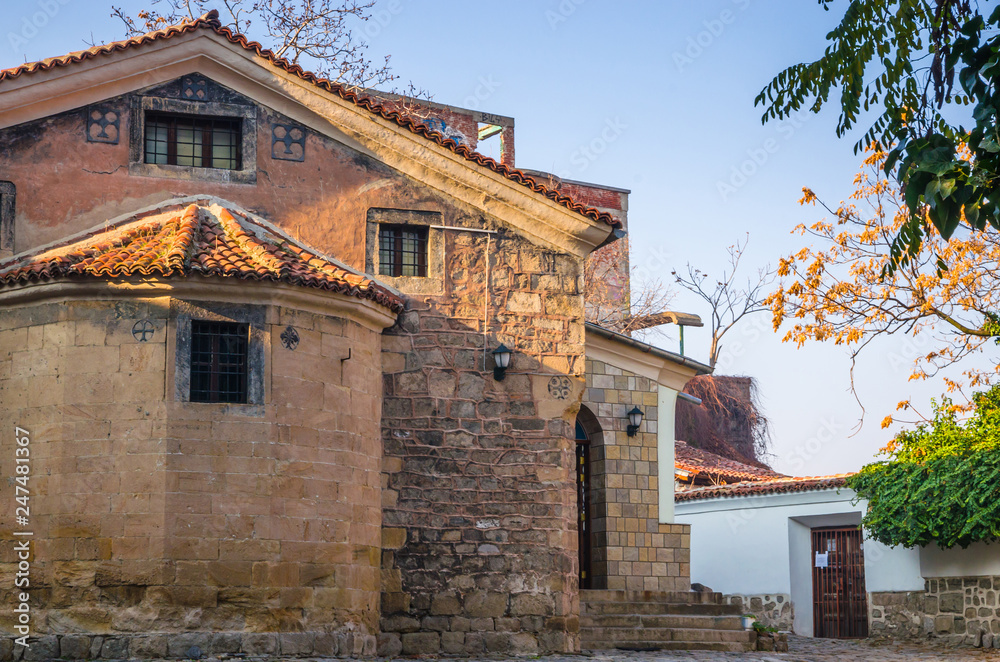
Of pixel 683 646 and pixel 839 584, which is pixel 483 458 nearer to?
pixel 683 646

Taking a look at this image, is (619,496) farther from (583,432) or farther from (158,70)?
(158,70)

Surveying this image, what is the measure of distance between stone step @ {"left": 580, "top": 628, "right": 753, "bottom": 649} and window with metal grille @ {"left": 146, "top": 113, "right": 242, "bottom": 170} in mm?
7364

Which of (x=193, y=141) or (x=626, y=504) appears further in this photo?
(x=626, y=504)

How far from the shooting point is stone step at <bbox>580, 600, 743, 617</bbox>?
48.4ft

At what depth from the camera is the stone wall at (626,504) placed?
15.9 metres

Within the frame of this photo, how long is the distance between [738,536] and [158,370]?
47.6ft

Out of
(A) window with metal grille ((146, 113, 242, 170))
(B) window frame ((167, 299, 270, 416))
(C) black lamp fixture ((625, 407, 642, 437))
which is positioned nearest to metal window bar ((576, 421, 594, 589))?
(C) black lamp fixture ((625, 407, 642, 437))

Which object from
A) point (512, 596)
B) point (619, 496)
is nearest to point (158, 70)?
point (512, 596)

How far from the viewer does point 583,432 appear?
54.4ft

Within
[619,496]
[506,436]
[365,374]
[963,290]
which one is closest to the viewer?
[365,374]

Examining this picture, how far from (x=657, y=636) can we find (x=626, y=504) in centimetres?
228

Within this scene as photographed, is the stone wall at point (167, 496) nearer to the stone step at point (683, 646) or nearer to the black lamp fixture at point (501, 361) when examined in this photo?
the black lamp fixture at point (501, 361)

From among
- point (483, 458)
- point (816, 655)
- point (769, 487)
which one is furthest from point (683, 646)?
point (769, 487)

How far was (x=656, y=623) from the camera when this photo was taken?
14625mm
